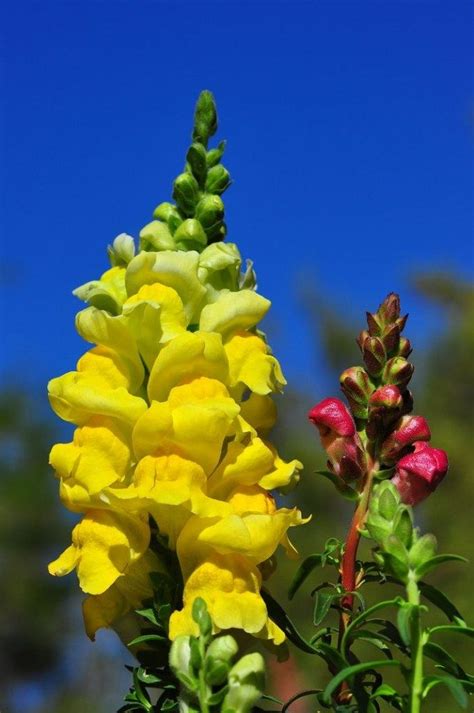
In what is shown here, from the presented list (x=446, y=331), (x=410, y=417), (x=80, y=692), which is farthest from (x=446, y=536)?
(x=410, y=417)

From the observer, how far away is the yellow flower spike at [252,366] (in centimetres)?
116

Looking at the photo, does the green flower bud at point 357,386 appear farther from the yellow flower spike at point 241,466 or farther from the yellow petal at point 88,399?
the yellow petal at point 88,399

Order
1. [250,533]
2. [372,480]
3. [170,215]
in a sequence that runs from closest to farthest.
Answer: [250,533], [372,480], [170,215]

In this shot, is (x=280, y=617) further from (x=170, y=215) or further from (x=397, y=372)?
(x=170, y=215)

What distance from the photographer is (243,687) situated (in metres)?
0.89

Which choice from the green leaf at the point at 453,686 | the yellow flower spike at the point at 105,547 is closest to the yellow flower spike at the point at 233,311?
the yellow flower spike at the point at 105,547

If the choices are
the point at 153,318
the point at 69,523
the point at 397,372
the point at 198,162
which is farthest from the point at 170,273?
the point at 69,523

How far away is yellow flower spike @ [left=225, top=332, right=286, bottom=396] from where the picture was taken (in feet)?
3.80

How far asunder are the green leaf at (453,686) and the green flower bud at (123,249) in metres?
0.57

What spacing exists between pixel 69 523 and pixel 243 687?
32.7 feet

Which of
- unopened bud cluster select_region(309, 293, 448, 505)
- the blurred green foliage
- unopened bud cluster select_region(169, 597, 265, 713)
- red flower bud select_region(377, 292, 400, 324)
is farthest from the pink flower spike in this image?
the blurred green foliage

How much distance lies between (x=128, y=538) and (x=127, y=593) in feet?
0.23

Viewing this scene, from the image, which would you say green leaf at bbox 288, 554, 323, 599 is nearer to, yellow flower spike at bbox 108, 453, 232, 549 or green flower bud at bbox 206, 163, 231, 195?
yellow flower spike at bbox 108, 453, 232, 549

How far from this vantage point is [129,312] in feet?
3.77
